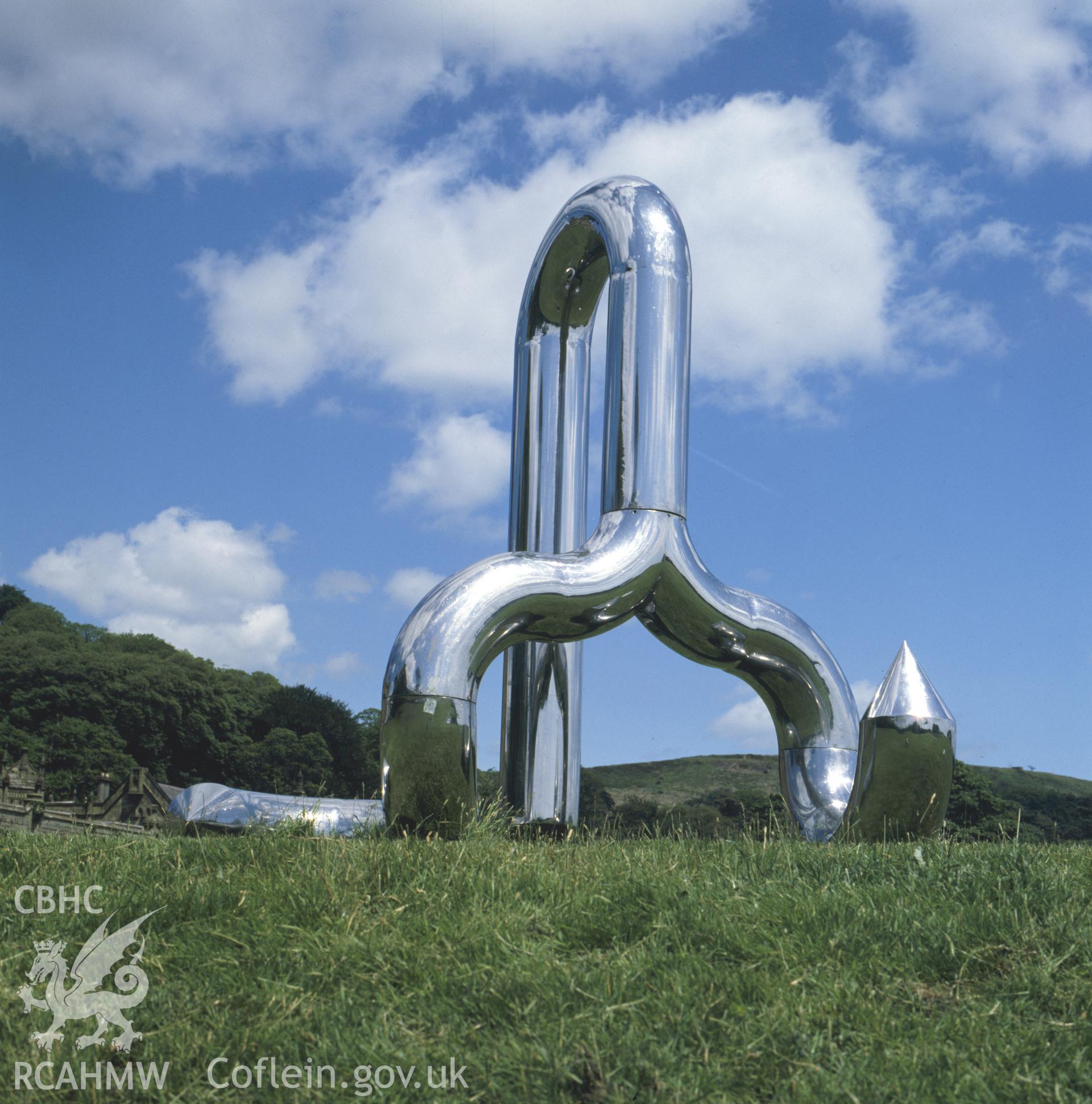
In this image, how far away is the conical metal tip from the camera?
7.08 meters

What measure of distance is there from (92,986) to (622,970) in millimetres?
1877

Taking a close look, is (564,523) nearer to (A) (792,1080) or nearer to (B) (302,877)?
(B) (302,877)

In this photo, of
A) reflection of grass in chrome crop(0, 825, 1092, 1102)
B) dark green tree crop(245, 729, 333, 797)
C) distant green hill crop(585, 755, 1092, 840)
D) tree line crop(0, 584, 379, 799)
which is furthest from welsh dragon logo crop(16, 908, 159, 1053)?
dark green tree crop(245, 729, 333, 797)

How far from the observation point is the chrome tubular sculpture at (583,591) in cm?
684

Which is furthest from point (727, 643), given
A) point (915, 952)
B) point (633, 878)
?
point (915, 952)

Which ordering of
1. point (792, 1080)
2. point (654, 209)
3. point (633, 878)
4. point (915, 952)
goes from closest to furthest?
point (792, 1080), point (915, 952), point (633, 878), point (654, 209)

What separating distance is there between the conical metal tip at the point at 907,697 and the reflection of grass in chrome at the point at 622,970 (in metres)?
1.70

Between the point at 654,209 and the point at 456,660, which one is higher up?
the point at 654,209

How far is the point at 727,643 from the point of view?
326 inches

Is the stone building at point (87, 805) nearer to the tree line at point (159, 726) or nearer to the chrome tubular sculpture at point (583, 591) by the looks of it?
the tree line at point (159, 726)

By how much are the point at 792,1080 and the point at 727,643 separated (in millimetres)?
5066

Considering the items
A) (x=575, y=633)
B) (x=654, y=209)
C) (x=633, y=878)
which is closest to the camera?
(x=633, y=878)

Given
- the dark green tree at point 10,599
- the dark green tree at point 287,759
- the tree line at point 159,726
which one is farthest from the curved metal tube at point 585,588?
the dark green tree at point 10,599

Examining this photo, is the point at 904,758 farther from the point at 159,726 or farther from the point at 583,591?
the point at 159,726
